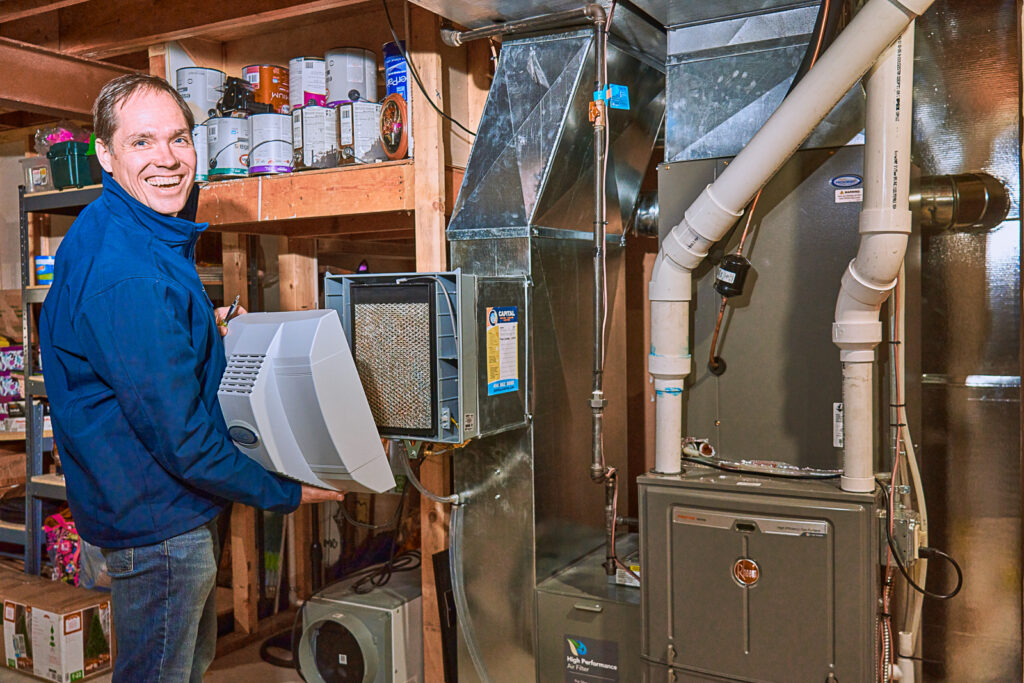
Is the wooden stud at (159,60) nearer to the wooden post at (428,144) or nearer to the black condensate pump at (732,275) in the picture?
the wooden post at (428,144)

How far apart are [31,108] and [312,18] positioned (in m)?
1.07

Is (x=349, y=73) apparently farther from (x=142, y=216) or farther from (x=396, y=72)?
(x=142, y=216)

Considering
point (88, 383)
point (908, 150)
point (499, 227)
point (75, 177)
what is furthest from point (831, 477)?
point (75, 177)

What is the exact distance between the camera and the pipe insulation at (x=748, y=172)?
66.4 inches

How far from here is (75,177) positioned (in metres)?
3.10

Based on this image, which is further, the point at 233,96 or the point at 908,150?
the point at 233,96

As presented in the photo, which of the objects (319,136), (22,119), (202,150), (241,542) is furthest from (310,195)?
(22,119)

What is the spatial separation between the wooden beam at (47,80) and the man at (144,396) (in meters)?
1.43

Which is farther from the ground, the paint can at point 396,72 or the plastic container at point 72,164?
the paint can at point 396,72

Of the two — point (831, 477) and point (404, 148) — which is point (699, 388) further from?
point (404, 148)

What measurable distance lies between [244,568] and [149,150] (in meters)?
2.06

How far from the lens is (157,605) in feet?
5.56

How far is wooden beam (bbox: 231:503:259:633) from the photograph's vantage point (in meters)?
3.32

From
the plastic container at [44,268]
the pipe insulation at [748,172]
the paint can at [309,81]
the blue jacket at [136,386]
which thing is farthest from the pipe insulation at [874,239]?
the plastic container at [44,268]
